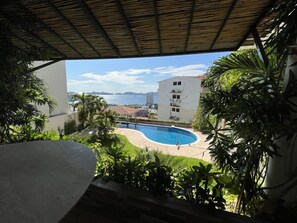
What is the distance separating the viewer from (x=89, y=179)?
1.18 meters

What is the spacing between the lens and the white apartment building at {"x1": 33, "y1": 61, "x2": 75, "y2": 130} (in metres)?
10.5

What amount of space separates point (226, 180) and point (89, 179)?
1.42m

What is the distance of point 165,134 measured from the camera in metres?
15.4

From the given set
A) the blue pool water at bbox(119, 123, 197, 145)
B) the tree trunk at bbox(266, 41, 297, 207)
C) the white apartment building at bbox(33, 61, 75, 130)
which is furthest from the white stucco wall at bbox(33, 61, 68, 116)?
the tree trunk at bbox(266, 41, 297, 207)

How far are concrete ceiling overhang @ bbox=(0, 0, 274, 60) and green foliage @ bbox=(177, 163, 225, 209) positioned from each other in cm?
172

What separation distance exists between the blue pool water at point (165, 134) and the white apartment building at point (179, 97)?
6.06 m

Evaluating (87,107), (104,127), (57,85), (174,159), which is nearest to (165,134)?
(104,127)

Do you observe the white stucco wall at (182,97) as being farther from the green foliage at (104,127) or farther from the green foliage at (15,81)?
the green foliage at (15,81)

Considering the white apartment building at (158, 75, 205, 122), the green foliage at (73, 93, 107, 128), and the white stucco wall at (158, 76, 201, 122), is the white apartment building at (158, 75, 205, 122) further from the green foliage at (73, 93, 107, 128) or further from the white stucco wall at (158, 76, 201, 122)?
the green foliage at (73, 93, 107, 128)

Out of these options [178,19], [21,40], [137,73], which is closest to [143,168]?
[178,19]

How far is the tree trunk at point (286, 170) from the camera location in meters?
1.58

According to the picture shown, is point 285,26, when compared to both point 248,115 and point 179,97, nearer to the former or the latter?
point 248,115

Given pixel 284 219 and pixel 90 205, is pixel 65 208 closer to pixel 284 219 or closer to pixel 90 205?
pixel 90 205

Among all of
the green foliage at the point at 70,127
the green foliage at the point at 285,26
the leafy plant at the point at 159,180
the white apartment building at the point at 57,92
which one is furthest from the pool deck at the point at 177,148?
the green foliage at the point at 285,26
